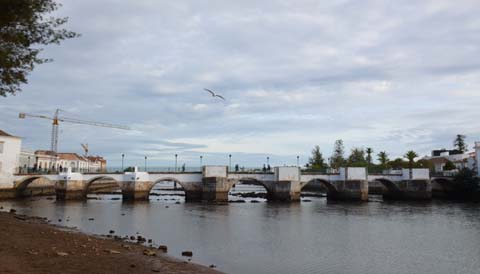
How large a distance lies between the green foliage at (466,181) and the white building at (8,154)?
73.4 m

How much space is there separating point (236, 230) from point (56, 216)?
19341 mm

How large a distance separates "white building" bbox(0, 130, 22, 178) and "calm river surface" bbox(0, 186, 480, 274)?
18.9 meters

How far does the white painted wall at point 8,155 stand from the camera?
5666 centimetres

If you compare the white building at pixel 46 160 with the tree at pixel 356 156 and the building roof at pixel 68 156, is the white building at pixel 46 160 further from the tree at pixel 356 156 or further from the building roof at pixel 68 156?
the tree at pixel 356 156

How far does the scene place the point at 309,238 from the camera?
27062mm

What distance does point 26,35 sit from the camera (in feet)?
46.7

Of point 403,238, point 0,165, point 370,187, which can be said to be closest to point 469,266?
point 403,238

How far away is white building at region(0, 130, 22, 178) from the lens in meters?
56.7

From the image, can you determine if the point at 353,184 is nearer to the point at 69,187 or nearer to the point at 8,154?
the point at 69,187

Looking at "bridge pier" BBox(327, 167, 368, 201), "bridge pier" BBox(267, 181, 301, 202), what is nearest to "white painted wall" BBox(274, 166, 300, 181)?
"bridge pier" BBox(267, 181, 301, 202)

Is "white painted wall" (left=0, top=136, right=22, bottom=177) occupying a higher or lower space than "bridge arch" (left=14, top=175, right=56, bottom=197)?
higher

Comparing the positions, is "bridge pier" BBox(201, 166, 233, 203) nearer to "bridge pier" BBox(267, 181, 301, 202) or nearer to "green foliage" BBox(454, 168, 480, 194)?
"bridge pier" BBox(267, 181, 301, 202)

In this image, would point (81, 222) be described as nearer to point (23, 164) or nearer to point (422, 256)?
point (422, 256)

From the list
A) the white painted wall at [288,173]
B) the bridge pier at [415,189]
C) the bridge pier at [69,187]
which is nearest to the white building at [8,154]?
the bridge pier at [69,187]
